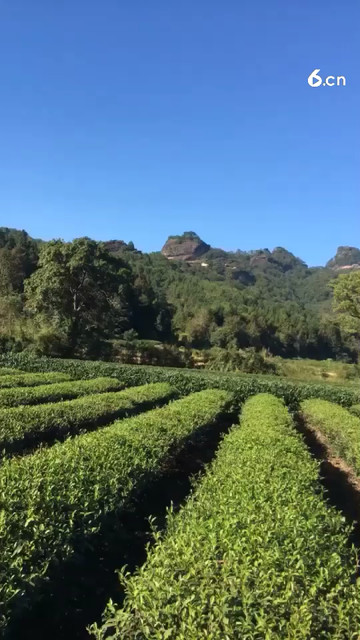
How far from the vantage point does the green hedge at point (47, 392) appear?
43.1 ft

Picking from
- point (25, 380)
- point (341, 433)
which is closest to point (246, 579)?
point (341, 433)

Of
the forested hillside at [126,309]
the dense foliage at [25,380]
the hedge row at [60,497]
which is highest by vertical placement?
the forested hillside at [126,309]

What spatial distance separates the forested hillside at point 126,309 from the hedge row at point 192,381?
879 centimetres

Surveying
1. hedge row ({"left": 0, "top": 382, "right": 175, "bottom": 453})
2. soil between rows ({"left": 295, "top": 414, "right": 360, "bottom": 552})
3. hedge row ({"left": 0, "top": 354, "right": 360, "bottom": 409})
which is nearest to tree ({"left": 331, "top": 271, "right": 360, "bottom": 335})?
hedge row ({"left": 0, "top": 354, "right": 360, "bottom": 409})

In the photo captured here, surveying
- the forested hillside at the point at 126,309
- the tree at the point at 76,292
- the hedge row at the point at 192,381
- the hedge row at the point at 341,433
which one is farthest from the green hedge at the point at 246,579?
the tree at the point at 76,292

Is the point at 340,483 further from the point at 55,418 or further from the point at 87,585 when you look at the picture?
the point at 87,585

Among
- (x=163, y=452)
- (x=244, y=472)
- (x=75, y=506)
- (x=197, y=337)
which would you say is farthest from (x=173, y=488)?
(x=197, y=337)

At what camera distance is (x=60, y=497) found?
15.1 ft

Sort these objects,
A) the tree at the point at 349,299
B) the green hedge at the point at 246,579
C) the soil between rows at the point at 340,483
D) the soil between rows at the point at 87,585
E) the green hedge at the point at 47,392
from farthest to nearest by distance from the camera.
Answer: the tree at the point at 349,299, the green hedge at the point at 47,392, the soil between rows at the point at 340,483, the soil between rows at the point at 87,585, the green hedge at the point at 246,579

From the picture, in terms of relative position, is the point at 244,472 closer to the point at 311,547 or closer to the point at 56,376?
the point at 311,547

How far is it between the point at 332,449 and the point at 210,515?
11.1 m

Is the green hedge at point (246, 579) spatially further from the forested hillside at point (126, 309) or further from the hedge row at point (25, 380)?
the forested hillside at point (126, 309)

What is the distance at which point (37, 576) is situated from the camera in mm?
3611

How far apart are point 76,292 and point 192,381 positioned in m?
21.3
